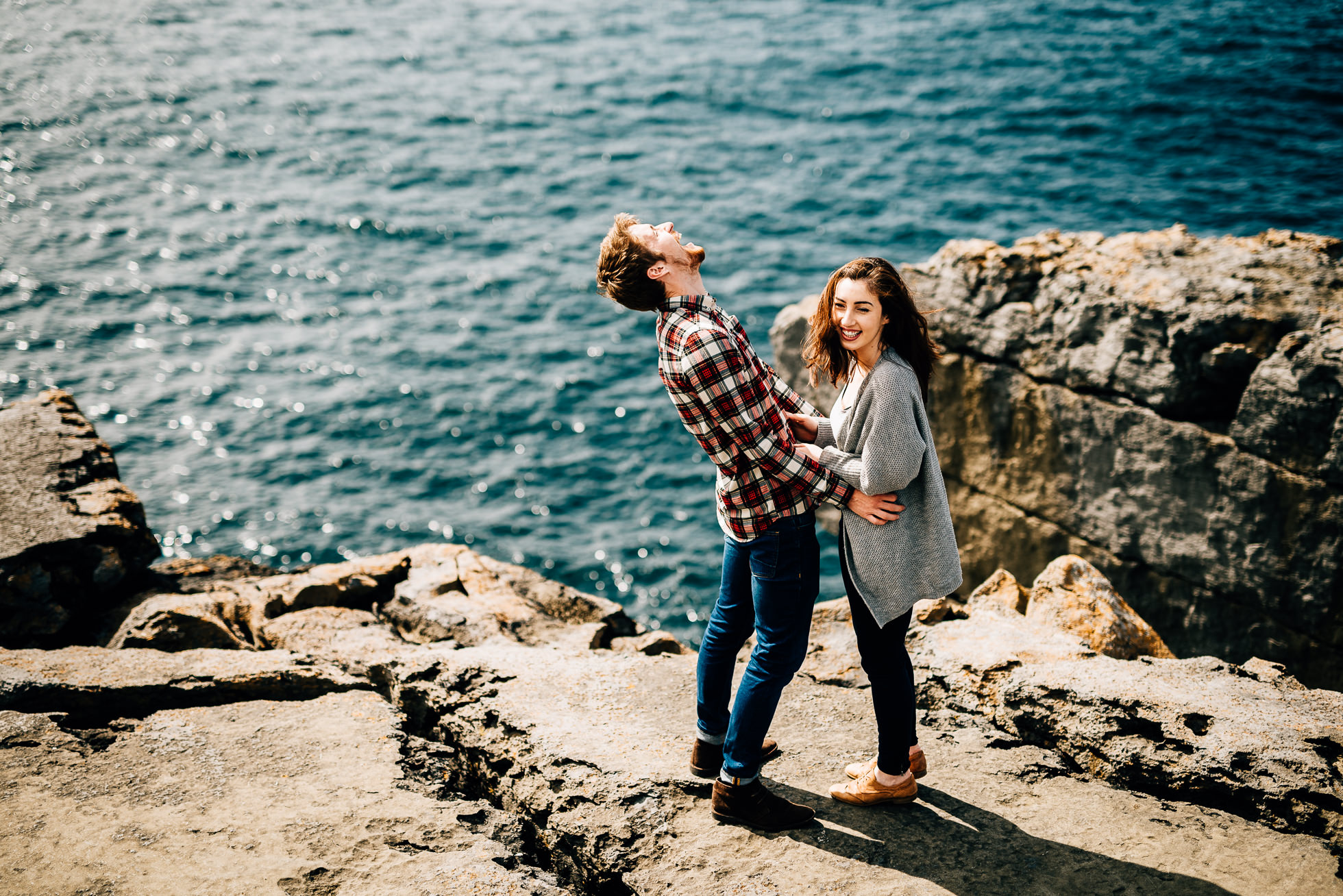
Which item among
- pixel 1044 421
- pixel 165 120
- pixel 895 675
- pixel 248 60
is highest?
pixel 248 60

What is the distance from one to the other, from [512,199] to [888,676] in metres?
20.9

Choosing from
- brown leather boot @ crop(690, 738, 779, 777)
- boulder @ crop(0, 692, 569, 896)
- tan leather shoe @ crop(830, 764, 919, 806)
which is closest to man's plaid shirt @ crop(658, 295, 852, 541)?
brown leather boot @ crop(690, 738, 779, 777)

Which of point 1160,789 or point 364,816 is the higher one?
point 364,816

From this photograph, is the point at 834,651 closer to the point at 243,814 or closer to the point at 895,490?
the point at 895,490

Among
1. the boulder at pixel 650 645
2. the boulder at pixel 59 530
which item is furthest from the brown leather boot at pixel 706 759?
the boulder at pixel 59 530

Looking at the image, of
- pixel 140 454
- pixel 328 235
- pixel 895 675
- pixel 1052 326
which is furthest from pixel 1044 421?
pixel 328 235

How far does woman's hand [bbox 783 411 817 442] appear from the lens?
439 centimetres

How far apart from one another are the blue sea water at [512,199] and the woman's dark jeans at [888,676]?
27.7ft

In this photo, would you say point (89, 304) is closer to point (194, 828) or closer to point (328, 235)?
point (328, 235)

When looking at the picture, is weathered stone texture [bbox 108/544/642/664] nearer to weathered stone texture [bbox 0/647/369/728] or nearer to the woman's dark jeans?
weathered stone texture [bbox 0/647/369/728]

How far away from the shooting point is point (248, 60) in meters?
30.4

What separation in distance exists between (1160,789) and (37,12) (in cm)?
4055

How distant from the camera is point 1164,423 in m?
9.24

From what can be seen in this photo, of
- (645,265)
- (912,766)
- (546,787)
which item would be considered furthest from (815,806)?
(645,265)
